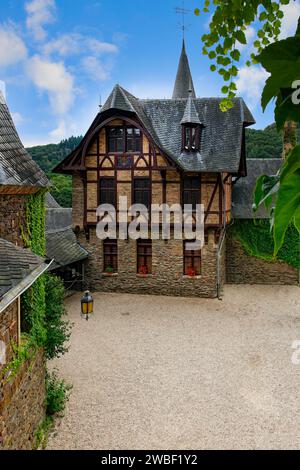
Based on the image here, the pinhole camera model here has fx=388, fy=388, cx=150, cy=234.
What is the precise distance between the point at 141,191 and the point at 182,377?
790 cm

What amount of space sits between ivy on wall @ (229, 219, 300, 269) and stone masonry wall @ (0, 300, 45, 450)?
12.5 metres

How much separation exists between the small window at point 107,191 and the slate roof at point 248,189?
5522mm

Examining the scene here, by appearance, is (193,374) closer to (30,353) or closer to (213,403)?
(213,403)

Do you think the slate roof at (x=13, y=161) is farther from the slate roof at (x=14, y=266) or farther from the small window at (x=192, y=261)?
the small window at (x=192, y=261)

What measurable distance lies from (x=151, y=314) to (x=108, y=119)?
24.2ft

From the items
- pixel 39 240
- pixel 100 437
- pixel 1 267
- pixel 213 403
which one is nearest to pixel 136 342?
pixel 213 403

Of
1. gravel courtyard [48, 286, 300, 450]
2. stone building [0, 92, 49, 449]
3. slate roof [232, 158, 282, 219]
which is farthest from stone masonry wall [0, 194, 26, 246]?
slate roof [232, 158, 282, 219]

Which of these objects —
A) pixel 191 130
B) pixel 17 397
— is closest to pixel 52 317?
pixel 17 397

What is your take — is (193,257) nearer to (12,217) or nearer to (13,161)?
(12,217)

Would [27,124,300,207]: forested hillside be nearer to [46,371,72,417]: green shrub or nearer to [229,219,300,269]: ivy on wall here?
[229,219,300,269]: ivy on wall

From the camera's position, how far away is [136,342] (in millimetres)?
11047

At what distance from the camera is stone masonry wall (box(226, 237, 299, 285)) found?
56.4 feet

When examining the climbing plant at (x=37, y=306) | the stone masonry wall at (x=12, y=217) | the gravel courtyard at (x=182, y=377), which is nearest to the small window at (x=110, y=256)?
the gravel courtyard at (x=182, y=377)

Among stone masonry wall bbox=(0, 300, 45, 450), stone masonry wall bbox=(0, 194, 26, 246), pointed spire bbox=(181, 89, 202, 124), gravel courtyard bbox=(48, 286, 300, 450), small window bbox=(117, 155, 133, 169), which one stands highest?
pointed spire bbox=(181, 89, 202, 124)
